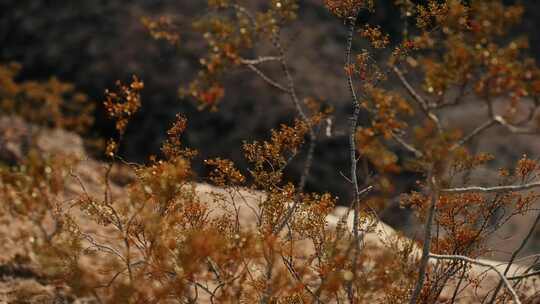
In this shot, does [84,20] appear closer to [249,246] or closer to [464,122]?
[464,122]

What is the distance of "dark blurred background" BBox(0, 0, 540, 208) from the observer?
2541 cm

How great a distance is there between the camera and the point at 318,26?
2953 cm

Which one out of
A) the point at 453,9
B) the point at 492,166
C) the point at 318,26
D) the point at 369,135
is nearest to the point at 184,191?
the point at 369,135

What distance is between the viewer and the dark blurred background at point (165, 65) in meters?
25.4

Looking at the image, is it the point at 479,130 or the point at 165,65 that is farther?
the point at 165,65

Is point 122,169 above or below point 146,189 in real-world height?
above

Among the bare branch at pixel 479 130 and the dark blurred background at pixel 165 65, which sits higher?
the dark blurred background at pixel 165 65

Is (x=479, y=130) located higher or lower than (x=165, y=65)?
lower

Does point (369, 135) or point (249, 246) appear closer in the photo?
point (369, 135)

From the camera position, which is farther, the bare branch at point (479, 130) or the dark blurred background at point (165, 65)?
the dark blurred background at point (165, 65)

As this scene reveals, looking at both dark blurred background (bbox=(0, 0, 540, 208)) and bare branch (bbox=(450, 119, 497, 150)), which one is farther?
dark blurred background (bbox=(0, 0, 540, 208))

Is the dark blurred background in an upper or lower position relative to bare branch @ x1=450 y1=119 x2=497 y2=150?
upper

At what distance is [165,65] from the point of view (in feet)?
90.7

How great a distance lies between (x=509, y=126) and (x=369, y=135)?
108 cm
